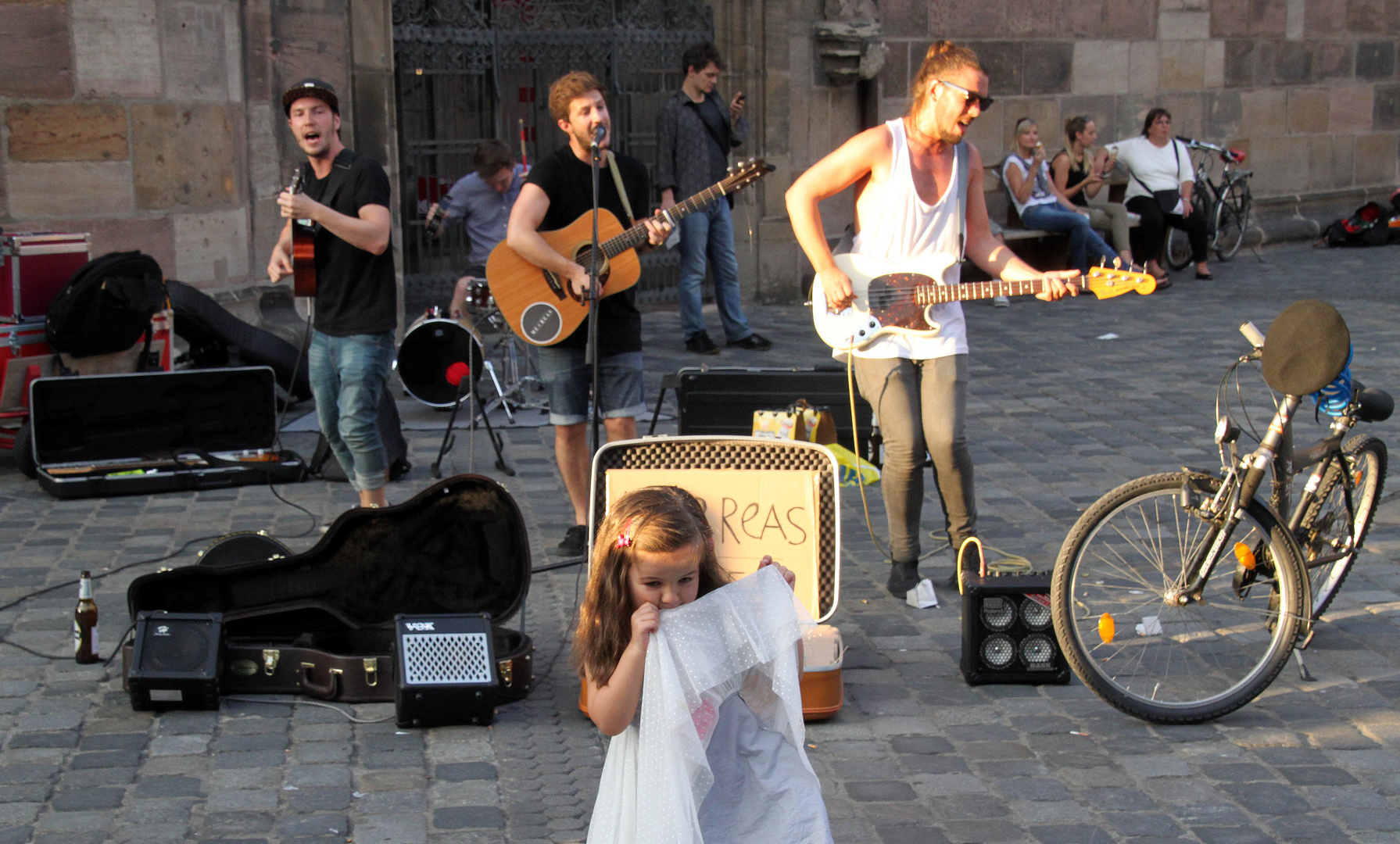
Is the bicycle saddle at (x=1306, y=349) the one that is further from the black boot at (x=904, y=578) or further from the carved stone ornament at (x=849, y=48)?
the carved stone ornament at (x=849, y=48)

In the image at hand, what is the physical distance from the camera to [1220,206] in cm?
1530

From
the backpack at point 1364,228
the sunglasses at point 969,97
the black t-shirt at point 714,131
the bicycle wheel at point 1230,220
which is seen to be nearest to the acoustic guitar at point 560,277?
the sunglasses at point 969,97

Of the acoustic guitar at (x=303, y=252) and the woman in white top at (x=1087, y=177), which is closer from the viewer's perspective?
the acoustic guitar at (x=303, y=252)

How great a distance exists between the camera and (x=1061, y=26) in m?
14.4

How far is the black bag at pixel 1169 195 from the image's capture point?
1416cm

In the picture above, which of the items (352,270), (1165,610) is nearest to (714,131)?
(352,270)

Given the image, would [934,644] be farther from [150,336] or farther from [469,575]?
[150,336]

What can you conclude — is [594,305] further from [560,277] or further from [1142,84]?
[1142,84]

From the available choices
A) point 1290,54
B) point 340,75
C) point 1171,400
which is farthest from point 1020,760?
point 1290,54

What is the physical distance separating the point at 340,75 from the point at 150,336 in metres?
2.63

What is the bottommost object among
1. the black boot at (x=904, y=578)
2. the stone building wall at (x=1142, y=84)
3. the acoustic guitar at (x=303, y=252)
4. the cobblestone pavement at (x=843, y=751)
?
the cobblestone pavement at (x=843, y=751)

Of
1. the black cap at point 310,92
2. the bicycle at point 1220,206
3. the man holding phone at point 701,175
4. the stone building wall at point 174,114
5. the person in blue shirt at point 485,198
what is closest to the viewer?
the black cap at point 310,92

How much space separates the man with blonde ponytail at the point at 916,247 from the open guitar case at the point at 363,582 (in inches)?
53.3

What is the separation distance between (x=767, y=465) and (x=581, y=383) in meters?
1.53
